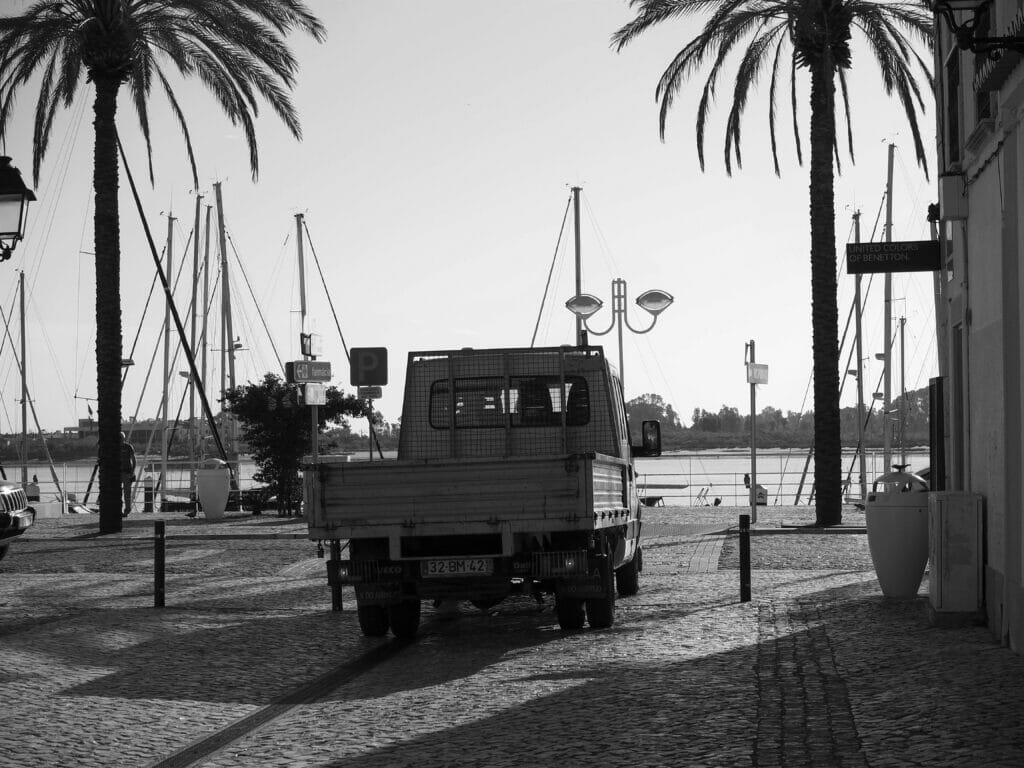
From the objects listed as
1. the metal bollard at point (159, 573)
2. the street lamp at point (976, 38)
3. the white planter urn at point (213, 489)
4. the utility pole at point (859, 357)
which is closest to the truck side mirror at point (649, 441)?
the metal bollard at point (159, 573)

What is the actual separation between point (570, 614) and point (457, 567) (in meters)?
1.23

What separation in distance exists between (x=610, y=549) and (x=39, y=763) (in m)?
6.14

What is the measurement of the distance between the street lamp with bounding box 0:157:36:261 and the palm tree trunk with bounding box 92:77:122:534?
13943 millimetres

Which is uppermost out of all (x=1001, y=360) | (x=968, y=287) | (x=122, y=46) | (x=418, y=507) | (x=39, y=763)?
(x=122, y=46)

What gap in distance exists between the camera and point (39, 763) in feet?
23.8

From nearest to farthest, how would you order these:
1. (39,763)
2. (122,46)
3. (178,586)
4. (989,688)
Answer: (39,763) → (989,688) → (178,586) → (122,46)

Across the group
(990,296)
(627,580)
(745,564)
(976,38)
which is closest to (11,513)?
(627,580)

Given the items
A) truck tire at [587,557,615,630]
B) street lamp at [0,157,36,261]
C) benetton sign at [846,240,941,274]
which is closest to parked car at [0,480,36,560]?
street lamp at [0,157,36,261]

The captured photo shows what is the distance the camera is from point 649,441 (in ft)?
50.6

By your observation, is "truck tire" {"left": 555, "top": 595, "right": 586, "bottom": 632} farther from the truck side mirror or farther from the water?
the water

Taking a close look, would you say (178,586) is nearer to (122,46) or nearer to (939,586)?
(939,586)

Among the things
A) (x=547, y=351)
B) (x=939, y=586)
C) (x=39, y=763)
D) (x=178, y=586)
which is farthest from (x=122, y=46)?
(x=39, y=763)

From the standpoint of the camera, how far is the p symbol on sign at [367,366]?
23.5 meters

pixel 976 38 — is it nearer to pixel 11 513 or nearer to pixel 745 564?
pixel 745 564
